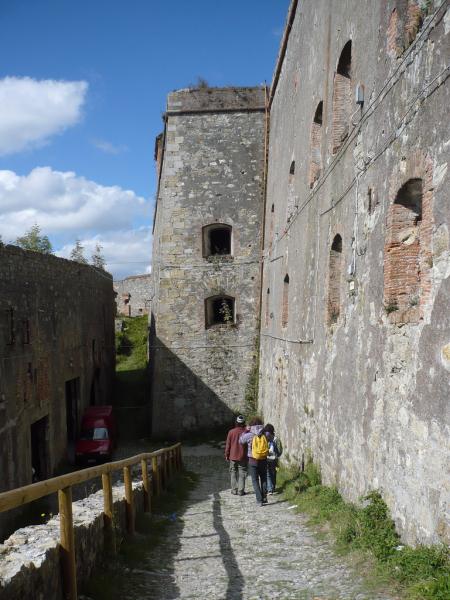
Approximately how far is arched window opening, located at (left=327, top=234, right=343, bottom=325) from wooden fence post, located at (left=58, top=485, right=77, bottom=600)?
570 centimetres

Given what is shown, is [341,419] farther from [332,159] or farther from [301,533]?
[332,159]

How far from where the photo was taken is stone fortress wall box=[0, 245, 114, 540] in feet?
36.7

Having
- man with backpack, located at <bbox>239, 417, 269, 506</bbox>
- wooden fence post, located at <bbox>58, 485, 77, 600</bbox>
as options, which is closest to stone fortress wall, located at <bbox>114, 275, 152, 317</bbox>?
man with backpack, located at <bbox>239, 417, 269, 506</bbox>

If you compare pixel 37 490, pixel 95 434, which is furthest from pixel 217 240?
pixel 37 490

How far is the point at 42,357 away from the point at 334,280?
7.91 meters

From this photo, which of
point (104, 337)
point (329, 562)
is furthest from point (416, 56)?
point (104, 337)

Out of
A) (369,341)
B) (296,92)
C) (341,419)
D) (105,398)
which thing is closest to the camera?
(369,341)

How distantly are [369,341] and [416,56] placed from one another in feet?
10.5

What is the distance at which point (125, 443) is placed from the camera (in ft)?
63.0

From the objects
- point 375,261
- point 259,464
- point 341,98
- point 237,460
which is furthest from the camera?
point 237,460

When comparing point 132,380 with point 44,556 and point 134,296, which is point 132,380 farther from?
point 44,556

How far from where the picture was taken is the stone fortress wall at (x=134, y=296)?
1624 inches

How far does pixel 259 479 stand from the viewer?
9773 millimetres

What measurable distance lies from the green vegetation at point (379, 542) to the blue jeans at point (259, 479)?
0.64 metres
